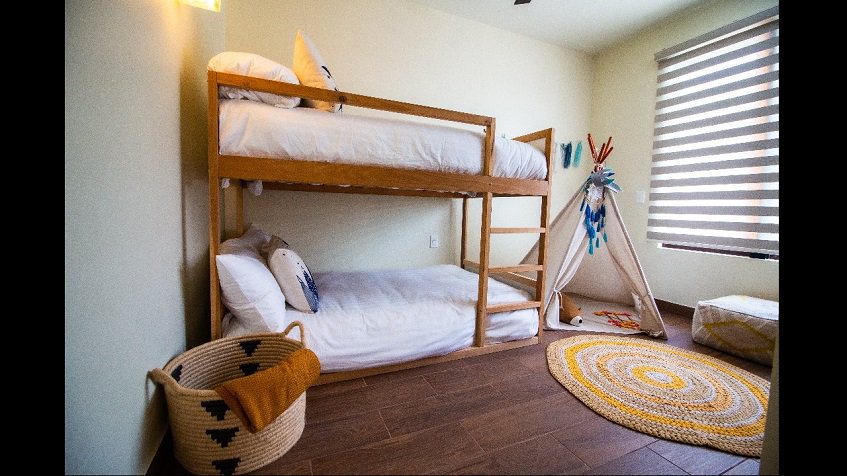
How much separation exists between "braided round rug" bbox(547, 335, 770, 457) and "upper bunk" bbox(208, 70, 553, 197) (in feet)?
3.42

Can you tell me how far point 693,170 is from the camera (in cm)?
268

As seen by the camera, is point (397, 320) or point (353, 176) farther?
point (397, 320)

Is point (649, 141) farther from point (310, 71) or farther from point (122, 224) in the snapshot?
point (122, 224)

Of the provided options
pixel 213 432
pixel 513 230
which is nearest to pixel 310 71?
pixel 513 230

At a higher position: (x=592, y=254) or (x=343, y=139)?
(x=343, y=139)

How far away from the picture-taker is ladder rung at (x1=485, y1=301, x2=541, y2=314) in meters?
1.86

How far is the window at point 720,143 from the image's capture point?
227cm

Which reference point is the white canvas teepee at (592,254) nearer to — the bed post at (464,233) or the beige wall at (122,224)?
the bed post at (464,233)

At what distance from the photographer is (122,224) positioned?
787 millimetres

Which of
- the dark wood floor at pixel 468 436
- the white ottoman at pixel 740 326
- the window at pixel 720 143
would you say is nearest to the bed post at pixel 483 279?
the dark wood floor at pixel 468 436

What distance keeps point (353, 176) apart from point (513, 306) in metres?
1.19

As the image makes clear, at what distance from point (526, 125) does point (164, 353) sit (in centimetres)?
331

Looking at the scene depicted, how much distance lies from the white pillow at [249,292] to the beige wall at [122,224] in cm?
16
